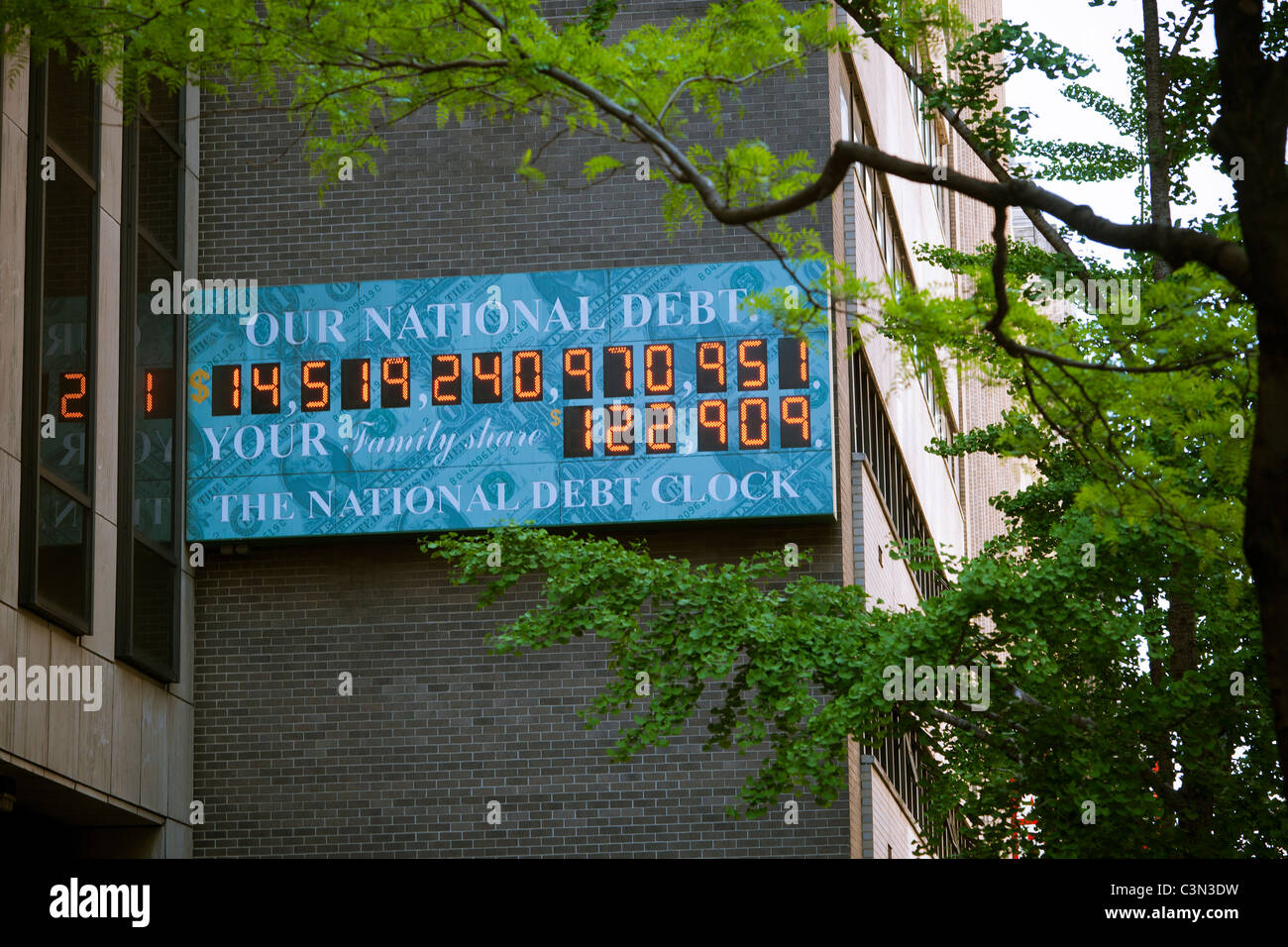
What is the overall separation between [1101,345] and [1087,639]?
3.03 metres

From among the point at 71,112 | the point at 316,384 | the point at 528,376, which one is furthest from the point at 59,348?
the point at 528,376

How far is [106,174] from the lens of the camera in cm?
2053

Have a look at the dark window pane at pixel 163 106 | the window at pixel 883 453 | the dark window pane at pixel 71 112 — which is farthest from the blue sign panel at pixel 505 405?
the dark window pane at pixel 71 112

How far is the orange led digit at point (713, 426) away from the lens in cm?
2114

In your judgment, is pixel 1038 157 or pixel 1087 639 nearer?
pixel 1087 639

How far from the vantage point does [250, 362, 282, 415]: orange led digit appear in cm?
2230

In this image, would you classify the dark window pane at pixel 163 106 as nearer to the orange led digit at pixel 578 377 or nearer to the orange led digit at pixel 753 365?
the orange led digit at pixel 578 377

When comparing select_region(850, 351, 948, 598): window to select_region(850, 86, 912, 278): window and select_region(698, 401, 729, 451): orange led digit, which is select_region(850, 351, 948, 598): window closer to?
select_region(850, 86, 912, 278): window

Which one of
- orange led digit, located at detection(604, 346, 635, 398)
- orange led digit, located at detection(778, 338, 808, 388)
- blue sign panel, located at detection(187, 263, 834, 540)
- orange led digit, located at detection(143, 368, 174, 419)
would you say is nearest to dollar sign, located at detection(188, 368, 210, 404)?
blue sign panel, located at detection(187, 263, 834, 540)

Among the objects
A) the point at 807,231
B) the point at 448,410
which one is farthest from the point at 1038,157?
the point at 807,231

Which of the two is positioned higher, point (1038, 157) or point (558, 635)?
point (1038, 157)

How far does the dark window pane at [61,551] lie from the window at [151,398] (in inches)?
39.0

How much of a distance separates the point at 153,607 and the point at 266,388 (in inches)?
112

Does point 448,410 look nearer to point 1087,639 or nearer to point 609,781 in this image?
point 609,781
